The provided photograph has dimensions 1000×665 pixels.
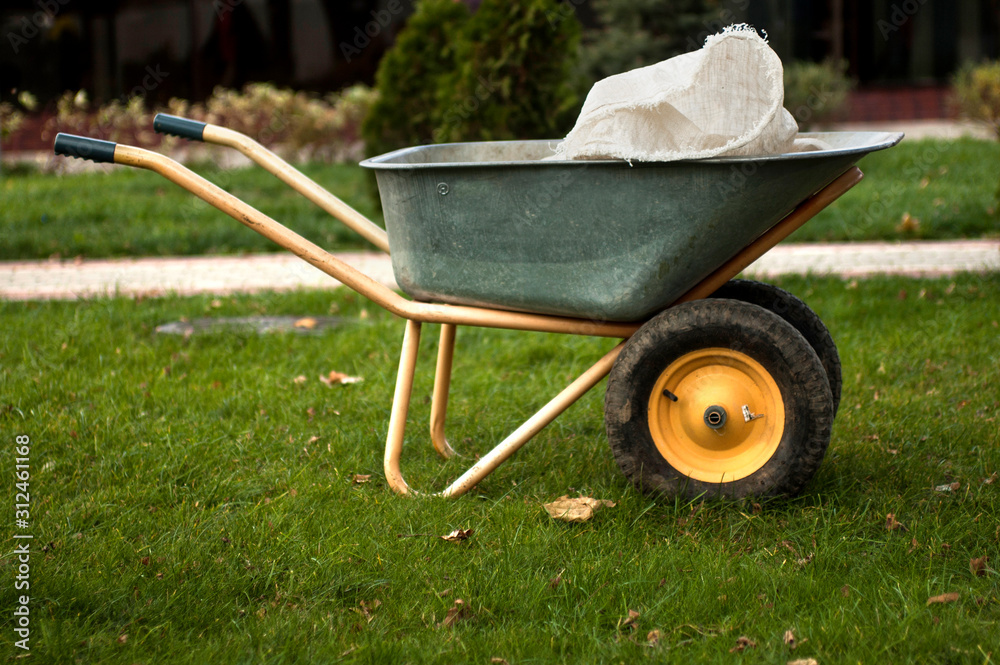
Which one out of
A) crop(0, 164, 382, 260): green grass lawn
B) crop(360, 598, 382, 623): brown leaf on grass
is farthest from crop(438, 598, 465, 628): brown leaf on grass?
crop(0, 164, 382, 260): green grass lawn

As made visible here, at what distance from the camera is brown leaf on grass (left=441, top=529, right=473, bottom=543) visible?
2406 mm

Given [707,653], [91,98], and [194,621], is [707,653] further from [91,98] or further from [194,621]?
[91,98]

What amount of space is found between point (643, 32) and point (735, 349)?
8024 mm

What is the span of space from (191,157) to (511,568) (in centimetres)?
883

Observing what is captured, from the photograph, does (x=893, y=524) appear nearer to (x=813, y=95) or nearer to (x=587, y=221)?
(x=587, y=221)

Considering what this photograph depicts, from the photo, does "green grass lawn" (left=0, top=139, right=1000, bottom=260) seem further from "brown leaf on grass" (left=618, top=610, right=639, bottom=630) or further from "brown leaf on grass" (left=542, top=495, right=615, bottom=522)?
"brown leaf on grass" (left=618, top=610, right=639, bottom=630)

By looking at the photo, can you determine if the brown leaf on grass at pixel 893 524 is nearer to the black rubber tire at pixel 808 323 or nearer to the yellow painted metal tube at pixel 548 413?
the black rubber tire at pixel 808 323

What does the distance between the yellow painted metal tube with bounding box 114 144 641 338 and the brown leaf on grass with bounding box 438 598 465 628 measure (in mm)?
749

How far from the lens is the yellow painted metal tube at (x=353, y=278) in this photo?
98.6 inches

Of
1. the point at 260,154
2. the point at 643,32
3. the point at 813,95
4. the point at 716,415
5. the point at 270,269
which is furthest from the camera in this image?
the point at 813,95

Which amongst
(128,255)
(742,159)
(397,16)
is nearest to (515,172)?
(742,159)

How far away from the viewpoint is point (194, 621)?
207cm

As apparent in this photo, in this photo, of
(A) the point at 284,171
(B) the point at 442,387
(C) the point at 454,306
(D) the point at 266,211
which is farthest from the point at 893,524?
(D) the point at 266,211

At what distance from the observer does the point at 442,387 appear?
10.00 ft
